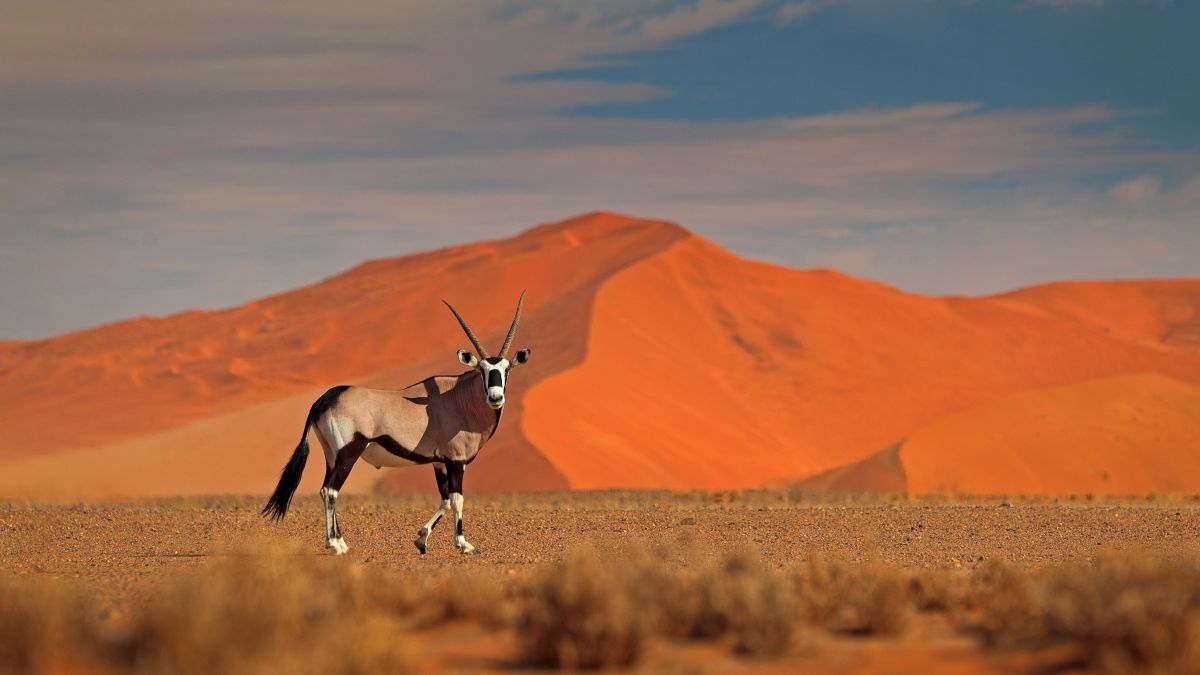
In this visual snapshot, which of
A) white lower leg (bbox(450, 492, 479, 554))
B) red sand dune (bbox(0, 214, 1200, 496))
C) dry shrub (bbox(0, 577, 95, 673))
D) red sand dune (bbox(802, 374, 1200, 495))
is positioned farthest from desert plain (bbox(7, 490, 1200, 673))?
red sand dune (bbox(0, 214, 1200, 496))

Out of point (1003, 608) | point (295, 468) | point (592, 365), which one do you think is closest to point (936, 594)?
point (1003, 608)

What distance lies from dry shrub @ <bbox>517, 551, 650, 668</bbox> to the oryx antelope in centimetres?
756

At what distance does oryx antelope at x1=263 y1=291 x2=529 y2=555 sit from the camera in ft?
50.6

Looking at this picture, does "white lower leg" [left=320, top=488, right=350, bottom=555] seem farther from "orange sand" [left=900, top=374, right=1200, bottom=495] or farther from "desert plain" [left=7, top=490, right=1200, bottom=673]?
"orange sand" [left=900, top=374, right=1200, bottom=495]

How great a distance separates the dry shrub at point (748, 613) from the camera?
7.85m

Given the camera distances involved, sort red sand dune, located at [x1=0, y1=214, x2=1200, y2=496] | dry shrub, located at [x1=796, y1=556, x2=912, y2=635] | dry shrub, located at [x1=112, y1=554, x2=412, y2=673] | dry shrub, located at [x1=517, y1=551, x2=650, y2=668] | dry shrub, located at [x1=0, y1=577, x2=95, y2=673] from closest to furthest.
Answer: dry shrub, located at [x1=112, y1=554, x2=412, y2=673], dry shrub, located at [x1=0, y1=577, x2=95, y2=673], dry shrub, located at [x1=517, y1=551, x2=650, y2=668], dry shrub, located at [x1=796, y1=556, x2=912, y2=635], red sand dune, located at [x1=0, y1=214, x2=1200, y2=496]

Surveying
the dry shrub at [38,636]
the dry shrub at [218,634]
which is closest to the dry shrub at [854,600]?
the dry shrub at [218,634]

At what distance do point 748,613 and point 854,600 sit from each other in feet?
5.39

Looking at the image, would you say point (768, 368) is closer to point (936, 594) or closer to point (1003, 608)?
point (936, 594)

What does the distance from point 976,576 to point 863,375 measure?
51.4m

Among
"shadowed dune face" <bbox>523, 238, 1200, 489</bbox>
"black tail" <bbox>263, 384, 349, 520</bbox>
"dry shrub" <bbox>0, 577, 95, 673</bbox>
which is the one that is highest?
"shadowed dune face" <bbox>523, 238, 1200, 489</bbox>

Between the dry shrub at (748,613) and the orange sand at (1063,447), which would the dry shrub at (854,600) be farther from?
the orange sand at (1063,447)

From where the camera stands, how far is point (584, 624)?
24.7ft

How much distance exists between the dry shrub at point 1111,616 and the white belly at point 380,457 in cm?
793
